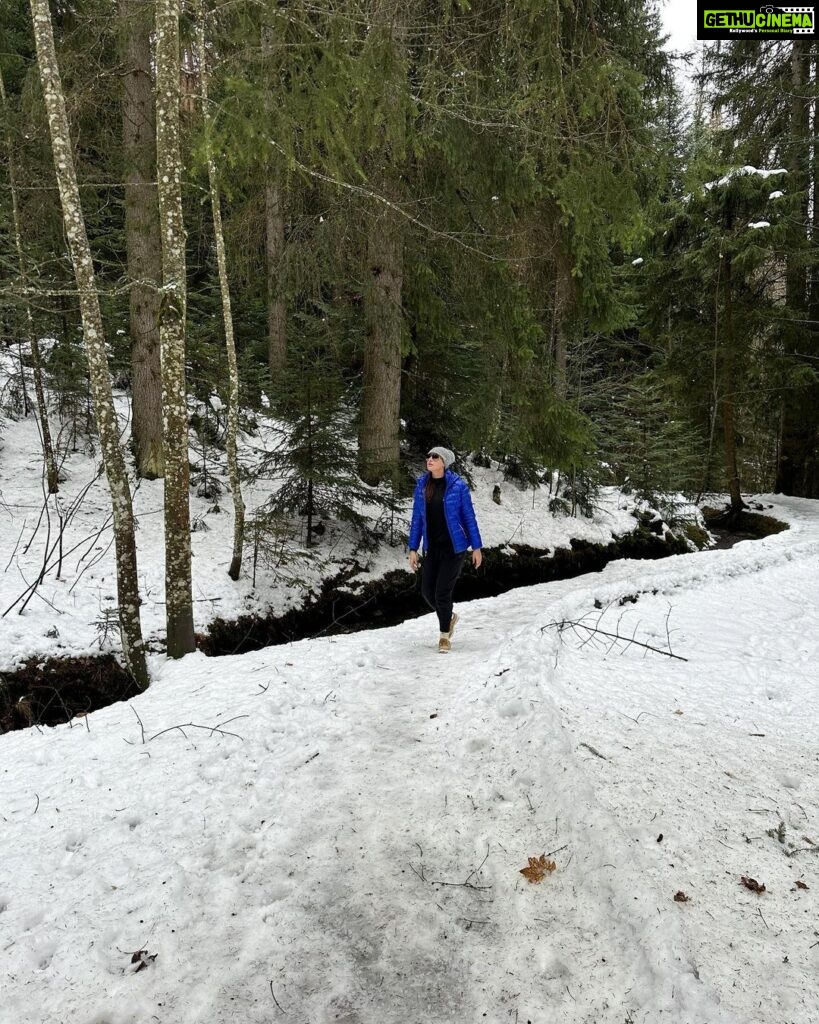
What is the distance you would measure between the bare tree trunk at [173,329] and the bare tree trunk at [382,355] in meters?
4.24

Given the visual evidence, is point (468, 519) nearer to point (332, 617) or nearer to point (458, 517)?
point (458, 517)

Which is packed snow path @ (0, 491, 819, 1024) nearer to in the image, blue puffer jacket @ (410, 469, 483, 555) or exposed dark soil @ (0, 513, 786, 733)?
blue puffer jacket @ (410, 469, 483, 555)

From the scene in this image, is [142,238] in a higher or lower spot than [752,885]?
higher

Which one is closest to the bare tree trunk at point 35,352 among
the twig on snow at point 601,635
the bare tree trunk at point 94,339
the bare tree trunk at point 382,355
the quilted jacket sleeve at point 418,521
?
the bare tree trunk at point 94,339

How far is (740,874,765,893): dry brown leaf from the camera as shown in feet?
8.01

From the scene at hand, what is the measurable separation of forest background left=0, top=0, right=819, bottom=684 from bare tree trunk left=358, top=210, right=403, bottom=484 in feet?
0.16

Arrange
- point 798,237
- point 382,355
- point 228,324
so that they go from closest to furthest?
point 228,324 < point 382,355 < point 798,237

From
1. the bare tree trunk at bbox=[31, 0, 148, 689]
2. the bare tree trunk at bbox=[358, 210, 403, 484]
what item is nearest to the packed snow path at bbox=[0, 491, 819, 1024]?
the bare tree trunk at bbox=[31, 0, 148, 689]

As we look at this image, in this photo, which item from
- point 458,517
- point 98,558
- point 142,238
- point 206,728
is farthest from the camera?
point 142,238

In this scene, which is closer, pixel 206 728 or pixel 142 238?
pixel 206 728

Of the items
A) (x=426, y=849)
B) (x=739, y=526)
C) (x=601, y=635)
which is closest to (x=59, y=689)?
(x=426, y=849)

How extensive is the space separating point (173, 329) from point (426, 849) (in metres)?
5.08

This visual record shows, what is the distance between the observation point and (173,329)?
5.60m

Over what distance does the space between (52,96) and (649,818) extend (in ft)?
23.8
